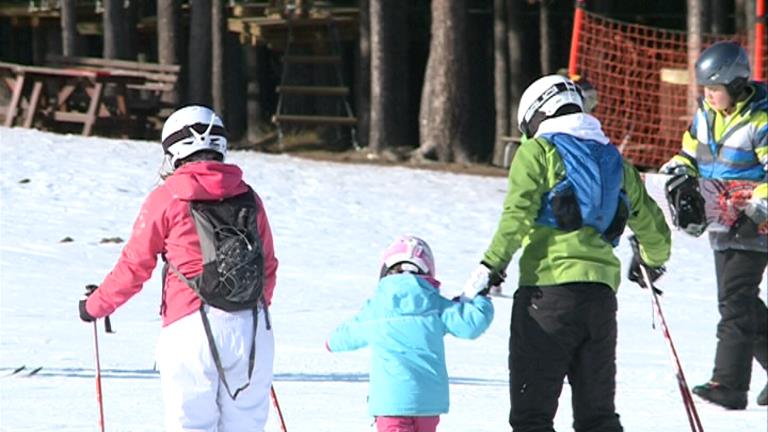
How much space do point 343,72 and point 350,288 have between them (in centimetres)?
1649

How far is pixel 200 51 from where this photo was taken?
23.8 meters

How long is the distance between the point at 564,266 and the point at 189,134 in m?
1.48

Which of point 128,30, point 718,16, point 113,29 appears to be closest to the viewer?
point 718,16

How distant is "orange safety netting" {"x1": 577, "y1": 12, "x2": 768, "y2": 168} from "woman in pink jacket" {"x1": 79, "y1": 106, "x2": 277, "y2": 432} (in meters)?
12.7

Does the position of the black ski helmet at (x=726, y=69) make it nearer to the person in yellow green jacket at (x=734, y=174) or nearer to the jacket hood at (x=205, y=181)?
the person in yellow green jacket at (x=734, y=174)

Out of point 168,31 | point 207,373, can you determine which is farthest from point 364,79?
point 207,373

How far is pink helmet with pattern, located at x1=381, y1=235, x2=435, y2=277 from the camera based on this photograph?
261 inches

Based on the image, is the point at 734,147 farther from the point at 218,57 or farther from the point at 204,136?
the point at 218,57

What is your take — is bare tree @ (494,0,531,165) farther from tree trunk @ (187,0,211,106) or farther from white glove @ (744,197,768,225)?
white glove @ (744,197,768,225)

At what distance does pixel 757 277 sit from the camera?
28.7 feet

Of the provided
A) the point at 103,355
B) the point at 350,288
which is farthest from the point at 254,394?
the point at 350,288

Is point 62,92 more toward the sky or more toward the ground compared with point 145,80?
more toward the ground

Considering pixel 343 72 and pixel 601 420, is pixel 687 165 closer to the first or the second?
pixel 601 420

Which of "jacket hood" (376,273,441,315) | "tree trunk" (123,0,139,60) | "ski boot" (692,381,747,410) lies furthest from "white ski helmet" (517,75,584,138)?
"tree trunk" (123,0,139,60)
